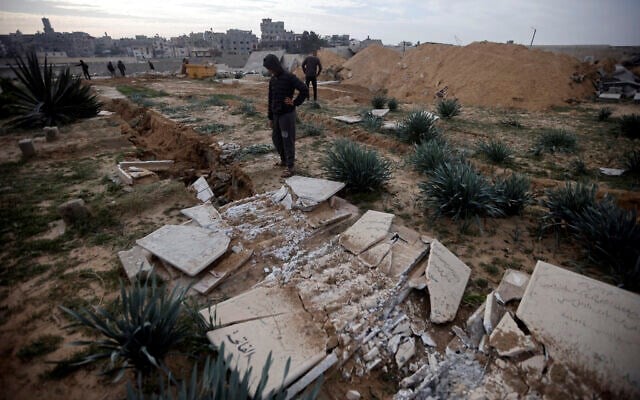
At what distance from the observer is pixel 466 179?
143 inches

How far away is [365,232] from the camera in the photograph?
3.29 metres

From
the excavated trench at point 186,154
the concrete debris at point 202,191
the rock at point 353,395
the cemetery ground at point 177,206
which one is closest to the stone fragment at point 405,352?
the cemetery ground at point 177,206

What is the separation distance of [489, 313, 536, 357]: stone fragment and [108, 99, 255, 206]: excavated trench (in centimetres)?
360

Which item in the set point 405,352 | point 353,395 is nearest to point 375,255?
point 405,352

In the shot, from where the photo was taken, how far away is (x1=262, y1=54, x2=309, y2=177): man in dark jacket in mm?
4551

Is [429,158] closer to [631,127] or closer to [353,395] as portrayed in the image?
[353,395]

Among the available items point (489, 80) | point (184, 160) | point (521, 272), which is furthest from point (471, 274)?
point (489, 80)

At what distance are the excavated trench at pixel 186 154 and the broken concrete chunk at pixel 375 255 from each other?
232 cm

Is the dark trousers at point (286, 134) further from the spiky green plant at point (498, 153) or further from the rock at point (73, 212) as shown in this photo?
the spiky green plant at point (498, 153)

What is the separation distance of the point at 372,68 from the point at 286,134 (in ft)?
69.5

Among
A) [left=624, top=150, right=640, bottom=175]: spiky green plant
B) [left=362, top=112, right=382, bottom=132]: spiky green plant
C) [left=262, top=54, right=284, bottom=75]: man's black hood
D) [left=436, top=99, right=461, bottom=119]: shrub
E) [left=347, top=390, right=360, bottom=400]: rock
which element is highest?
[left=262, top=54, right=284, bottom=75]: man's black hood

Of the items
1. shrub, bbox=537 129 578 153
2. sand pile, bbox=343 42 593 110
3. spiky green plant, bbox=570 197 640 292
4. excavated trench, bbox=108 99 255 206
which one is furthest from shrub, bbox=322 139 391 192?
sand pile, bbox=343 42 593 110

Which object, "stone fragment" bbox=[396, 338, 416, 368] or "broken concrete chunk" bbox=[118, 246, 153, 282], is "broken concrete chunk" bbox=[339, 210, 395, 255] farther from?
"broken concrete chunk" bbox=[118, 246, 153, 282]

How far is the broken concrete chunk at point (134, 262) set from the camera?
2795 mm
